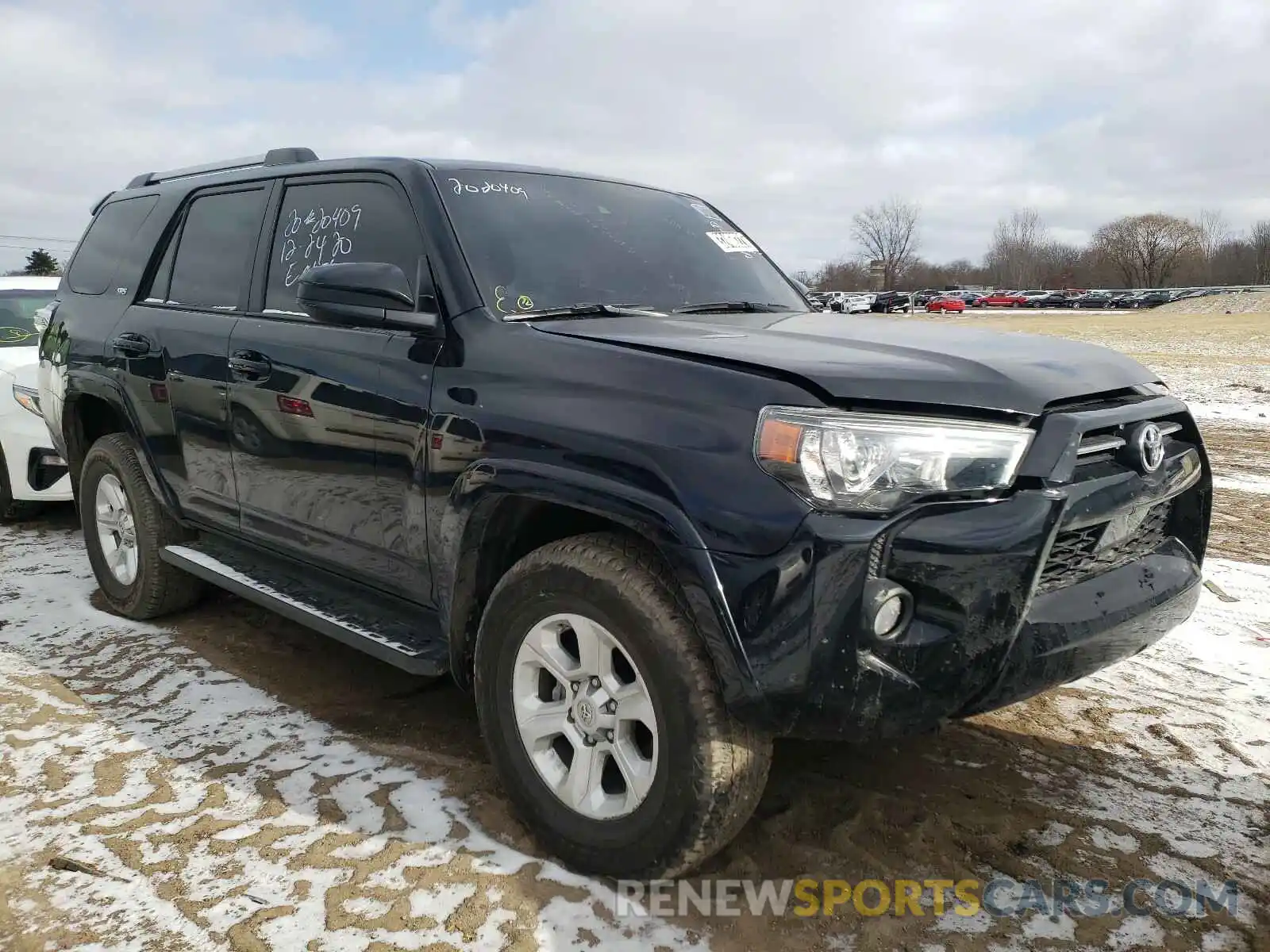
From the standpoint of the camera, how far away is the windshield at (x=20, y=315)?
687 cm

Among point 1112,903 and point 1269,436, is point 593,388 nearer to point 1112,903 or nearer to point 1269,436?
point 1112,903

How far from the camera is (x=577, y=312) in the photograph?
3.02m

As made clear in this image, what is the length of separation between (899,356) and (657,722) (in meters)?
1.10

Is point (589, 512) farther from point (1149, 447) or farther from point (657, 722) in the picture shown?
point (1149, 447)

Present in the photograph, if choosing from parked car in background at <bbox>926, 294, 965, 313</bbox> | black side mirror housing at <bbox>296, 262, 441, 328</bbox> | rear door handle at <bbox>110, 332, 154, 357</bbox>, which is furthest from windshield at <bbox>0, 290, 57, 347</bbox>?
A: parked car in background at <bbox>926, 294, 965, 313</bbox>

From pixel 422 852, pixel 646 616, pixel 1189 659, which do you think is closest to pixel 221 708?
pixel 422 852

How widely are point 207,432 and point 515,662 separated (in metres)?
1.97

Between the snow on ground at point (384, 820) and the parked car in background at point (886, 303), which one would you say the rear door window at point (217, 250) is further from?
the parked car in background at point (886, 303)

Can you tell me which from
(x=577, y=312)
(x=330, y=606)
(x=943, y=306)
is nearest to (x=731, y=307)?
(x=577, y=312)

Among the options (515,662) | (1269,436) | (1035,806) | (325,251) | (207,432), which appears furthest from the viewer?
(1269,436)

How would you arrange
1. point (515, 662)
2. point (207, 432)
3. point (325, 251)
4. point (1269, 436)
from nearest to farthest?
point (515, 662), point (325, 251), point (207, 432), point (1269, 436)

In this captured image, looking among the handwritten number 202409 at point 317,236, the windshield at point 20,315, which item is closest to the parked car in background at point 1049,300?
the windshield at point 20,315

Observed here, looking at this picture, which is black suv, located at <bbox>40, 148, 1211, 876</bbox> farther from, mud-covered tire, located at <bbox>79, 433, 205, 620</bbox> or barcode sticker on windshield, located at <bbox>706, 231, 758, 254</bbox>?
mud-covered tire, located at <bbox>79, 433, 205, 620</bbox>

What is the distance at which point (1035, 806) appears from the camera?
2977 mm
